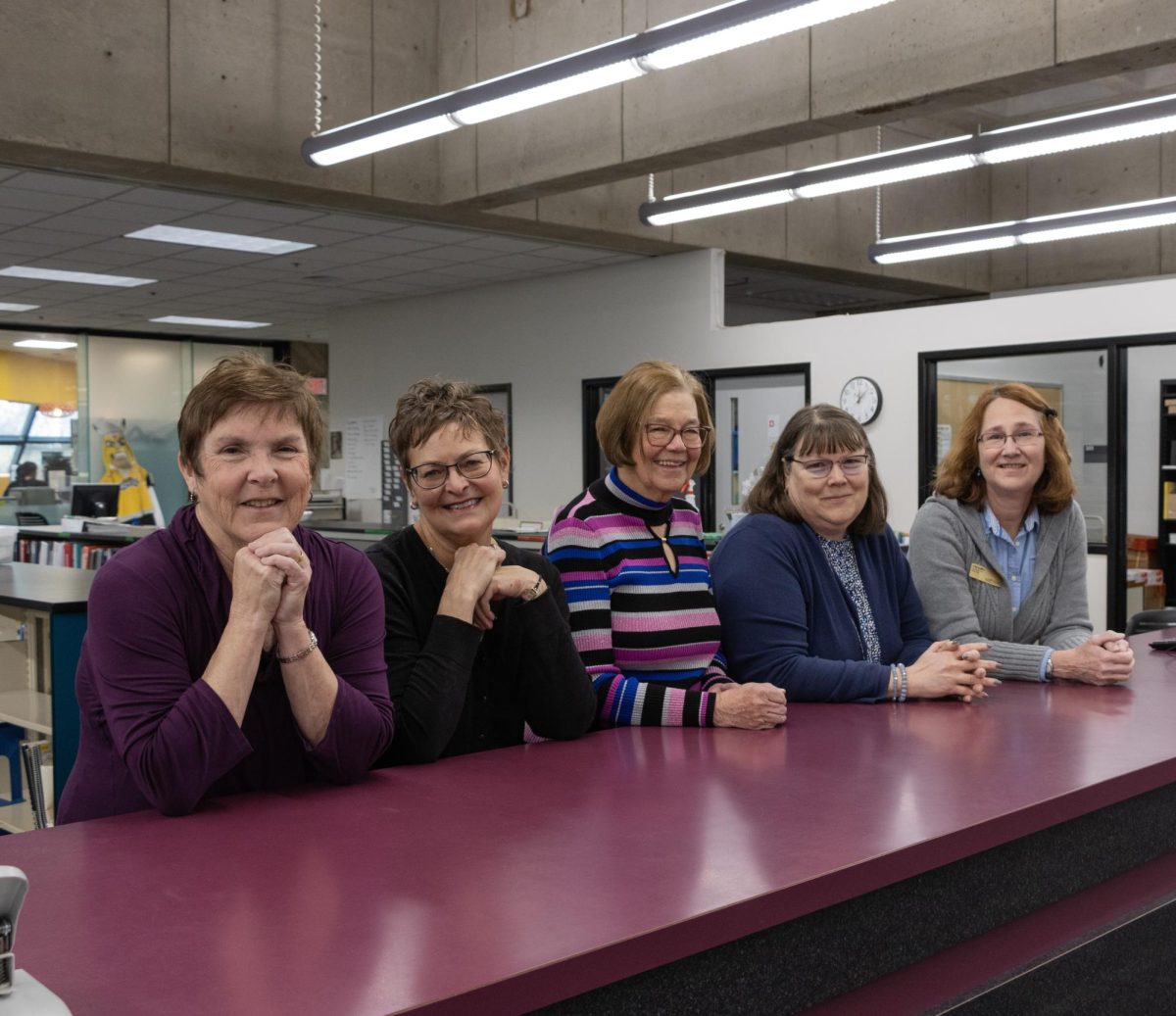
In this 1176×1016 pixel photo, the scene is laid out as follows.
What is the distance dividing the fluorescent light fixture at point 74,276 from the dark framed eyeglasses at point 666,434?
857 cm

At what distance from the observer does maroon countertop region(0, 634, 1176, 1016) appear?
90cm

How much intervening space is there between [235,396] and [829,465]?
1.11 m

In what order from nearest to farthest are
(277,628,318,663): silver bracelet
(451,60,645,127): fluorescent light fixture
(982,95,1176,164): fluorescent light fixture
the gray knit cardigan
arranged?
(277,628,318,663): silver bracelet → the gray knit cardigan → (451,60,645,127): fluorescent light fixture → (982,95,1176,164): fluorescent light fixture

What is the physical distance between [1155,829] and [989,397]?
3.51 feet

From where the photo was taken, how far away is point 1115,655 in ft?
7.13

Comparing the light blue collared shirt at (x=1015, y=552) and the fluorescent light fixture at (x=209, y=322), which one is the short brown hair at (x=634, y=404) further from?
the fluorescent light fixture at (x=209, y=322)

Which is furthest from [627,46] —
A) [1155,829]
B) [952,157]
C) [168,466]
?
[168,466]

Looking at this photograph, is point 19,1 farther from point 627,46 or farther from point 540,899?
point 540,899

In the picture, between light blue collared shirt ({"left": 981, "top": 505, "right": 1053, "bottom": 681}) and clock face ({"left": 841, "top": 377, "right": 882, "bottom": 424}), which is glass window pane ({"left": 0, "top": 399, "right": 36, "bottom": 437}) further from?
light blue collared shirt ({"left": 981, "top": 505, "right": 1053, "bottom": 681})

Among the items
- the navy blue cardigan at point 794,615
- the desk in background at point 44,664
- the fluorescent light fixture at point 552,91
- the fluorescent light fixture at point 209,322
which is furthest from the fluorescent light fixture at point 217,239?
the navy blue cardigan at point 794,615

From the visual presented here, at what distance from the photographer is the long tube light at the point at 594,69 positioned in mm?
4090

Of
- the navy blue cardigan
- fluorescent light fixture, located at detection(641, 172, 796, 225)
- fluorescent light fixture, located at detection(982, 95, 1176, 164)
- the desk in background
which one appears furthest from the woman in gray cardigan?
fluorescent light fixture, located at detection(641, 172, 796, 225)

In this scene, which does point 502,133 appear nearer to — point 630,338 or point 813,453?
point 630,338

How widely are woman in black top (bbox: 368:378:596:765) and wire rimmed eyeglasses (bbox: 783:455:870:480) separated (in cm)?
56
